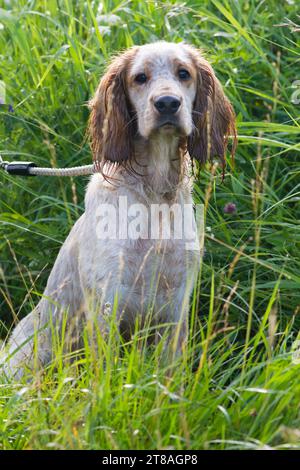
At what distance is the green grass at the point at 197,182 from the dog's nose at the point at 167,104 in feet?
1.08

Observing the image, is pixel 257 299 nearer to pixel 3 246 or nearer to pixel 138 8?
pixel 3 246

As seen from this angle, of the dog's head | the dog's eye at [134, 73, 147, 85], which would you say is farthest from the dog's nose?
the dog's eye at [134, 73, 147, 85]

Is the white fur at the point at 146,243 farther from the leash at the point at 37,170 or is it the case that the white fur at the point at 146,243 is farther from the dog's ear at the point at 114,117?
the leash at the point at 37,170

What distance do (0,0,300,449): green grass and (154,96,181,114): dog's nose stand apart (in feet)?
1.08

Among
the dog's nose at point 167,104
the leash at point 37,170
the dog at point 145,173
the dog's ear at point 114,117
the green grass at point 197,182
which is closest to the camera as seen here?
the green grass at point 197,182

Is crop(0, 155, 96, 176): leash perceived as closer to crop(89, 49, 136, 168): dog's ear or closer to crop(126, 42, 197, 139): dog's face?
crop(89, 49, 136, 168): dog's ear

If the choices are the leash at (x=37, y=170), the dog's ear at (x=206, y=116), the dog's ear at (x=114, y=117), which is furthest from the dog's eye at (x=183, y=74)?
the leash at (x=37, y=170)

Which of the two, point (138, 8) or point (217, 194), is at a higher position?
point (138, 8)

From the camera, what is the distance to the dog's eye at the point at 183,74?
13.3ft

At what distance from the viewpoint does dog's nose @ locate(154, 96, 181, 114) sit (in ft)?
12.5

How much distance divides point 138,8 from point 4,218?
1.43 m

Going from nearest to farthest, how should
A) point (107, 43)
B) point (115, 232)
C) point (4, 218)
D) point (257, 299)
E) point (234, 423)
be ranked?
point (234, 423) → point (115, 232) → point (257, 299) → point (4, 218) → point (107, 43)

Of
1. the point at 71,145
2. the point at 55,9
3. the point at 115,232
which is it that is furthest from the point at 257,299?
the point at 55,9

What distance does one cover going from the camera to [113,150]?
159 inches
